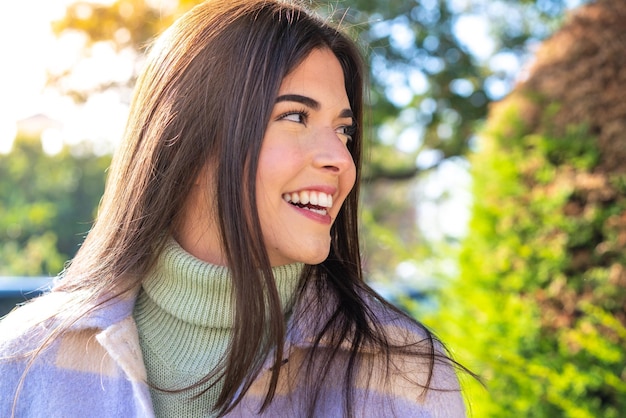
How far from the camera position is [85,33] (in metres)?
6.53

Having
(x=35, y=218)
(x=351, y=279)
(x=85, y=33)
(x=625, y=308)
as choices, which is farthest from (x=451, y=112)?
(x=351, y=279)

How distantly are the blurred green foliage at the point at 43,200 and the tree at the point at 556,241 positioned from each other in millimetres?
3826

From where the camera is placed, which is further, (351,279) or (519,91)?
(519,91)

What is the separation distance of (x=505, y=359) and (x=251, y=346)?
1.84 metres

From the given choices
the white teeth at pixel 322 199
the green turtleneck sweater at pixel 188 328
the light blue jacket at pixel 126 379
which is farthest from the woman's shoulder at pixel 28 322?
the white teeth at pixel 322 199

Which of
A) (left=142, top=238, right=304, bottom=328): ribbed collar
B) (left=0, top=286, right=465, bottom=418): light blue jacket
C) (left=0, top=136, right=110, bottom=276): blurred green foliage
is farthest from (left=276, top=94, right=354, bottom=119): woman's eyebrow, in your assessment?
(left=0, top=136, right=110, bottom=276): blurred green foliage

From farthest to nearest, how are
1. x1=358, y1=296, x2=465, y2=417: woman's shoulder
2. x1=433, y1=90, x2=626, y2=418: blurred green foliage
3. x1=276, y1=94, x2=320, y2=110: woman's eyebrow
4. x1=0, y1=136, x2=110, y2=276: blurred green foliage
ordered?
x1=0, y1=136, x2=110, y2=276: blurred green foliage < x1=433, y1=90, x2=626, y2=418: blurred green foliage < x1=276, y1=94, x2=320, y2=110: woman's eyebrow < x1=358, y1=296, x2=465, y2=417: woman's shoulder

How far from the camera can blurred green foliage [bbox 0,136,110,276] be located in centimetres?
659

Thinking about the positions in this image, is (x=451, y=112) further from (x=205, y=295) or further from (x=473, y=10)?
(x=205, y=295)

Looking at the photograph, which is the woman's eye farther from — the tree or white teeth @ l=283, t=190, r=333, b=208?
the tree

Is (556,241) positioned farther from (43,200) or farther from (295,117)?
(43,200)

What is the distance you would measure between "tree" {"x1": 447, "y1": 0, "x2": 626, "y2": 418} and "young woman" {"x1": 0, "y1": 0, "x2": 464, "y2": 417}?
4.64ft

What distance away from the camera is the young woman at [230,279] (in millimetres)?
1919

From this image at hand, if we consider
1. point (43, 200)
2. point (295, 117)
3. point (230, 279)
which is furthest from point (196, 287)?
point (43, 200)
